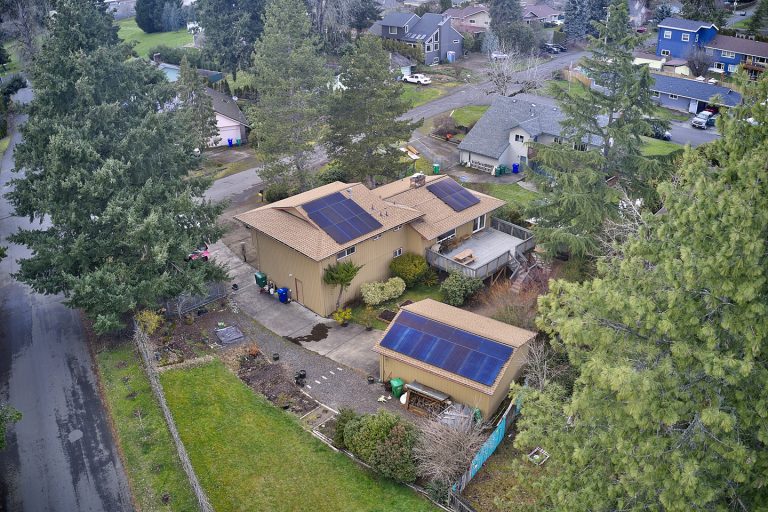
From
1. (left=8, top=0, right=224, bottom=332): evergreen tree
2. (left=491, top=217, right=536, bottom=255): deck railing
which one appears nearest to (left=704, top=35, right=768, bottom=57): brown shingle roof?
(left=491, top=217, right=536, bottom=255): deck railing

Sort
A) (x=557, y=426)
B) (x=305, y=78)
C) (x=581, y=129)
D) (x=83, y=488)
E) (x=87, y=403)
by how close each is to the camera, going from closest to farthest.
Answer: (x=557, y=426)
(x=83, y=488)
(x=87, y=403)
(x=581, y=129)
(x=305, y=78)

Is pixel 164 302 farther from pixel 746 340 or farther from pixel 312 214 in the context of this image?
pixel 746 340

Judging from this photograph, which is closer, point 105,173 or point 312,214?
point 105,173

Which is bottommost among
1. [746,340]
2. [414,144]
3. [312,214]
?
[414,144]

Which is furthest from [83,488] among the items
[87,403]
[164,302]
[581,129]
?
[581,129]

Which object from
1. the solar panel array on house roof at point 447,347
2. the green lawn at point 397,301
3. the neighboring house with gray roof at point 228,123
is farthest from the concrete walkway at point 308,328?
the neighboring house with gray roof at point 228,123

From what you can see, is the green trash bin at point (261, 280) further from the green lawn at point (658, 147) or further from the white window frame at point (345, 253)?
the green lawn at point (658, 147)
